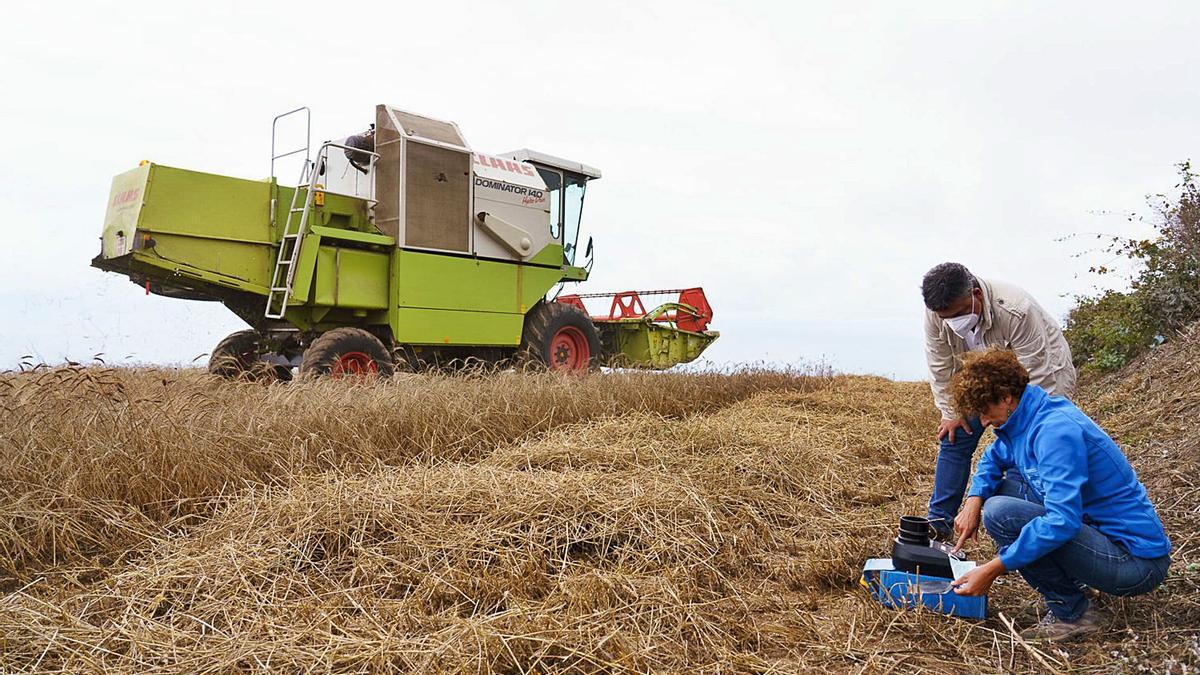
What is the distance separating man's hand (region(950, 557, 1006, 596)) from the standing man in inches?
36.9

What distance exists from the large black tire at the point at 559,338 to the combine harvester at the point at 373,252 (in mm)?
19

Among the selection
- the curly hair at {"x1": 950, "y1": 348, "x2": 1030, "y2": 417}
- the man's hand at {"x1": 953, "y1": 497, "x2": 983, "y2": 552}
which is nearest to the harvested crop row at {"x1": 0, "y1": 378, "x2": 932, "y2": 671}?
the man's hand at {"x1": 953, "y1": 497, "x2": 983, "y2": 552}

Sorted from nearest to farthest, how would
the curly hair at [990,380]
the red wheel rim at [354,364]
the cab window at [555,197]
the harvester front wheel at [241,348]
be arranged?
the curly hair at [990,380] → the red wheel rim at [354,364] → the harvester front wheel at [241,348] → the cab window at [555,197]

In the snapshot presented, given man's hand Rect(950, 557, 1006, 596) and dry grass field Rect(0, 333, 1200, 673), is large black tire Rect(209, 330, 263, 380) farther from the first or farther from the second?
man's hand Rect(950, 557, 1006, 596)

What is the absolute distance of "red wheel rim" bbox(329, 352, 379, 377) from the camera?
689cm

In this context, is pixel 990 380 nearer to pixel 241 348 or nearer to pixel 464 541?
pixel 464 541

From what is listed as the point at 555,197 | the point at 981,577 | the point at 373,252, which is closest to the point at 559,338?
the point at 555,197

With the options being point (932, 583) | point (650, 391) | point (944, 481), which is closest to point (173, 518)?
point (932, 583)

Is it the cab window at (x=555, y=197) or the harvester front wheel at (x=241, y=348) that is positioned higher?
the cab window at (x=555, y=197)

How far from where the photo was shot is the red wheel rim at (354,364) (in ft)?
22.6

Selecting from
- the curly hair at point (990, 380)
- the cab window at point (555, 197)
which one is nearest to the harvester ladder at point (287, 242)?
the cab window at point (555, 197)

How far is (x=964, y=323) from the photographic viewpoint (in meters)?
3.37

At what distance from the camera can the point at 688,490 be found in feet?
12.1

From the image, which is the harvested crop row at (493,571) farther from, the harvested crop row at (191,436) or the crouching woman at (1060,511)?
the crouching woman at (1060,511)
